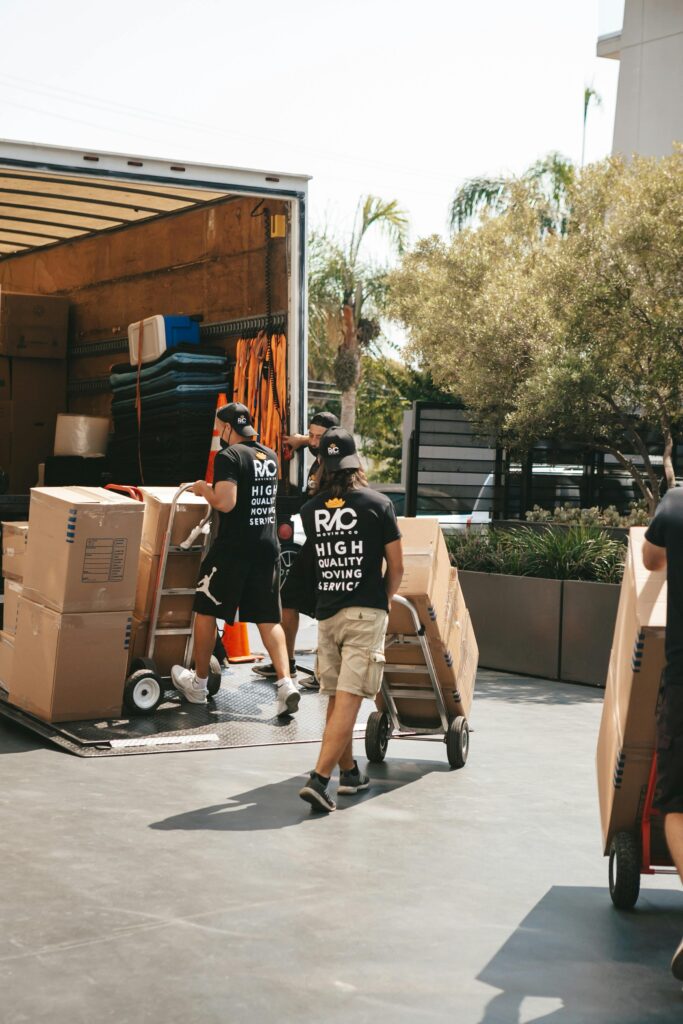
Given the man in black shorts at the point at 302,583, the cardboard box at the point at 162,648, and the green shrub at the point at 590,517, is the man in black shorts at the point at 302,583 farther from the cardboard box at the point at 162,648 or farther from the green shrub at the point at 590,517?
the green shrub at the point at 590,517

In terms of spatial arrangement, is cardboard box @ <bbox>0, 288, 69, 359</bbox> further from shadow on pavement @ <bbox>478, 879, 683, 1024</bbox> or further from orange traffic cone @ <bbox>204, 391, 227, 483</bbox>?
shadow on pavement @ <bbox>478, 879, 683, 1024</bbox>

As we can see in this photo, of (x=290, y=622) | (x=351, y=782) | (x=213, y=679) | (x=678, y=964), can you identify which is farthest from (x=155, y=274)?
(x=678, y=964)

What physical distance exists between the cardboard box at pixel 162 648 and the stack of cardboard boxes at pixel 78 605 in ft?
2.39

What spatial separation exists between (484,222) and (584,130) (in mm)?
23182

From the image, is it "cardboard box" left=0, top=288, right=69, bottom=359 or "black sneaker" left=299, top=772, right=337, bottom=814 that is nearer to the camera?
"black sneaker" left=299, top=772, right=337, bottom=814

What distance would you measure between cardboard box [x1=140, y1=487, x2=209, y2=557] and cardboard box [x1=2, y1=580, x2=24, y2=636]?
2.97 ft

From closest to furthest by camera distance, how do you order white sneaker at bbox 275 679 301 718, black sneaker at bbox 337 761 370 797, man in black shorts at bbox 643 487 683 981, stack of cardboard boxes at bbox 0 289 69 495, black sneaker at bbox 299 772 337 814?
1. man in black shorts at bbox 643 487 683 981
2. black sneaker at bbox 299 772 337 814
3. black sneaker at bbox 337 761 370 797
4. white sneaker at bbox 275 679 301 718
5. stack of cardboard boxes at bbox 0 289 69 495

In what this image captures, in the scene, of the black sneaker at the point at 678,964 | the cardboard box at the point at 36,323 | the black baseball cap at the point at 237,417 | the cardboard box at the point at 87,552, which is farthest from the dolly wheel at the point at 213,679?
the cardboard box at the point at 36,323

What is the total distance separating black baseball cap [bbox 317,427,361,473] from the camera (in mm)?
6258

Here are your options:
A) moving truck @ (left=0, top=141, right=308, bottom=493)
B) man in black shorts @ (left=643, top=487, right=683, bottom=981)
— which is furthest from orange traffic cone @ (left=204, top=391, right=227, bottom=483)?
man in black shorts @ (left=643, top=487, right=683, bottom=981)

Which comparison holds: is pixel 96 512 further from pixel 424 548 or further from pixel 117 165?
pixel 117 165

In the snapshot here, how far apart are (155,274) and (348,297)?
85.0 ft

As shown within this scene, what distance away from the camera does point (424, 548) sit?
6938 millimetres

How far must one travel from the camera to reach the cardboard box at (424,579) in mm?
6797
